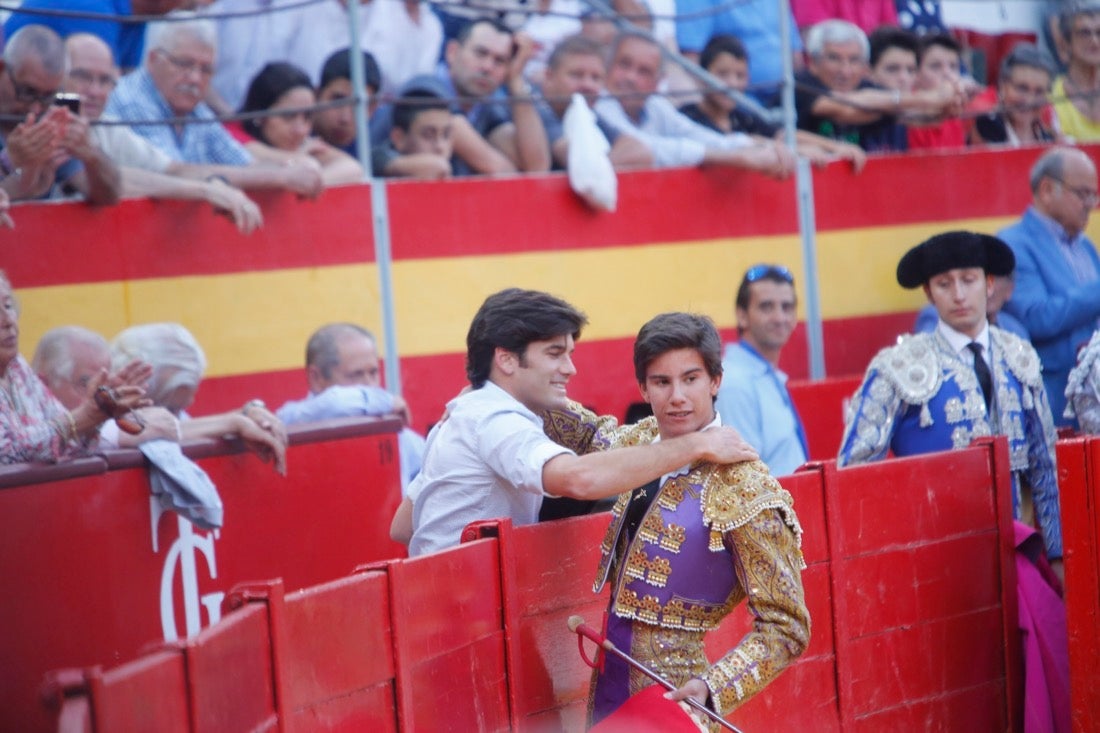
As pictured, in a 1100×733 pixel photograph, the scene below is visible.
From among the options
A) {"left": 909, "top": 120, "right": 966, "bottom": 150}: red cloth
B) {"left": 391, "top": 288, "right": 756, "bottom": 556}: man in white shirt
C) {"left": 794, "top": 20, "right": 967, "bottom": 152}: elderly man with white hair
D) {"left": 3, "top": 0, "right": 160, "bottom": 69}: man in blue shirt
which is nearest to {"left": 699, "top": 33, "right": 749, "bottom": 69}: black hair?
{"left": 794, "top": 20, "right": 967, "bottom": 152}: elderly man with white hair

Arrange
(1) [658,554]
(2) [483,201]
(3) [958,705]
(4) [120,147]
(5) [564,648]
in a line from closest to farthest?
(1) [658,554]
(5) [564,648]
(3) [958,705]
(4) [120,147]
(2) [483,201]

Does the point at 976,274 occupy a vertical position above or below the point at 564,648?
above

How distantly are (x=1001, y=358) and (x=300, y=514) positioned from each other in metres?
2.23

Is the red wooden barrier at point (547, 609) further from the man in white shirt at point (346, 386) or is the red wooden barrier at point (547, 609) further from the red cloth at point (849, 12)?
the red cloth at point (849, 12)

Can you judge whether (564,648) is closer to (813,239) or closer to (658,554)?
(658,554)

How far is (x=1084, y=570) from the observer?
14.9 ft

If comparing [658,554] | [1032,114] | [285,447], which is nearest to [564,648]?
[658,554]

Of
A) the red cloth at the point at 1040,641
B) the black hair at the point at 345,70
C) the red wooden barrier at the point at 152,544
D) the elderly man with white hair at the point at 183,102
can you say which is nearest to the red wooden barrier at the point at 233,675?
the red wooden barrier at the point at 152,544

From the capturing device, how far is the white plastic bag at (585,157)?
6672 mm

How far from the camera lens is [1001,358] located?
5.04 m

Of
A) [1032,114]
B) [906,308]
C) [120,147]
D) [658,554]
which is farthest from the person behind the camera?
[1032,114]

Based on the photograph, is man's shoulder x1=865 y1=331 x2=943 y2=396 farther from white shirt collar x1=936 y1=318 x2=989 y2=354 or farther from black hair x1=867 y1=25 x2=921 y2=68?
black hair x1=867 y1=25 x2=921 y2=68

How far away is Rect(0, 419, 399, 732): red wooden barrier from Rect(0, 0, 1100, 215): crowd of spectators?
104cm

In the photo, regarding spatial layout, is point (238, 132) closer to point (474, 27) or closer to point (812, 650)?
point (474, 27)
